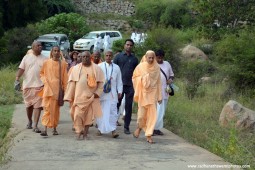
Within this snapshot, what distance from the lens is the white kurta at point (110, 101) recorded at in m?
9.85

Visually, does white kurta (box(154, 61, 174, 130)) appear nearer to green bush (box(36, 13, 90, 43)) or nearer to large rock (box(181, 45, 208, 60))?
large rock (box(181, 45, 208, 60))

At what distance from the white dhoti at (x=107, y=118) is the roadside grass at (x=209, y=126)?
1.53 meters

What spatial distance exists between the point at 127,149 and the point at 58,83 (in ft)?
7.15

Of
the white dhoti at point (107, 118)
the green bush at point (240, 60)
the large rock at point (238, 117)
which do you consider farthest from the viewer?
the green bush at point (240, 60)

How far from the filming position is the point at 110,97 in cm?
1005

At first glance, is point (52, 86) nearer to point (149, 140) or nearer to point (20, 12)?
point (149, 140)

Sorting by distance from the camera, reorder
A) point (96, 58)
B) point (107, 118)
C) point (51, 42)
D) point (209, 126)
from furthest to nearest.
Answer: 1. point (51, 42)
2. point (209, 126)
3. point (96, 58)
4. point (107, 118)

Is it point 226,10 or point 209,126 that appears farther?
point 226,10

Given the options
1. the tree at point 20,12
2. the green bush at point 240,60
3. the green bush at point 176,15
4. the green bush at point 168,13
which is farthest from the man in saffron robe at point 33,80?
the green bush at point 176,15

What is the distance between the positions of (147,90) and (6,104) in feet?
20.1

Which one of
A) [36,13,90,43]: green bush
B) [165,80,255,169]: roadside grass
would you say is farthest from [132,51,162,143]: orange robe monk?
[36,13,90,43]: green bush

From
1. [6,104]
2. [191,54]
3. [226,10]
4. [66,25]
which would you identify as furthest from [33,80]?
[66,25]

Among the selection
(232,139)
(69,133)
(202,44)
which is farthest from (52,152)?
(202,44)

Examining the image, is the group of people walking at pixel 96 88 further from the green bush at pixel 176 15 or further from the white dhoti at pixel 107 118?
the green bush at pixel 176 15
